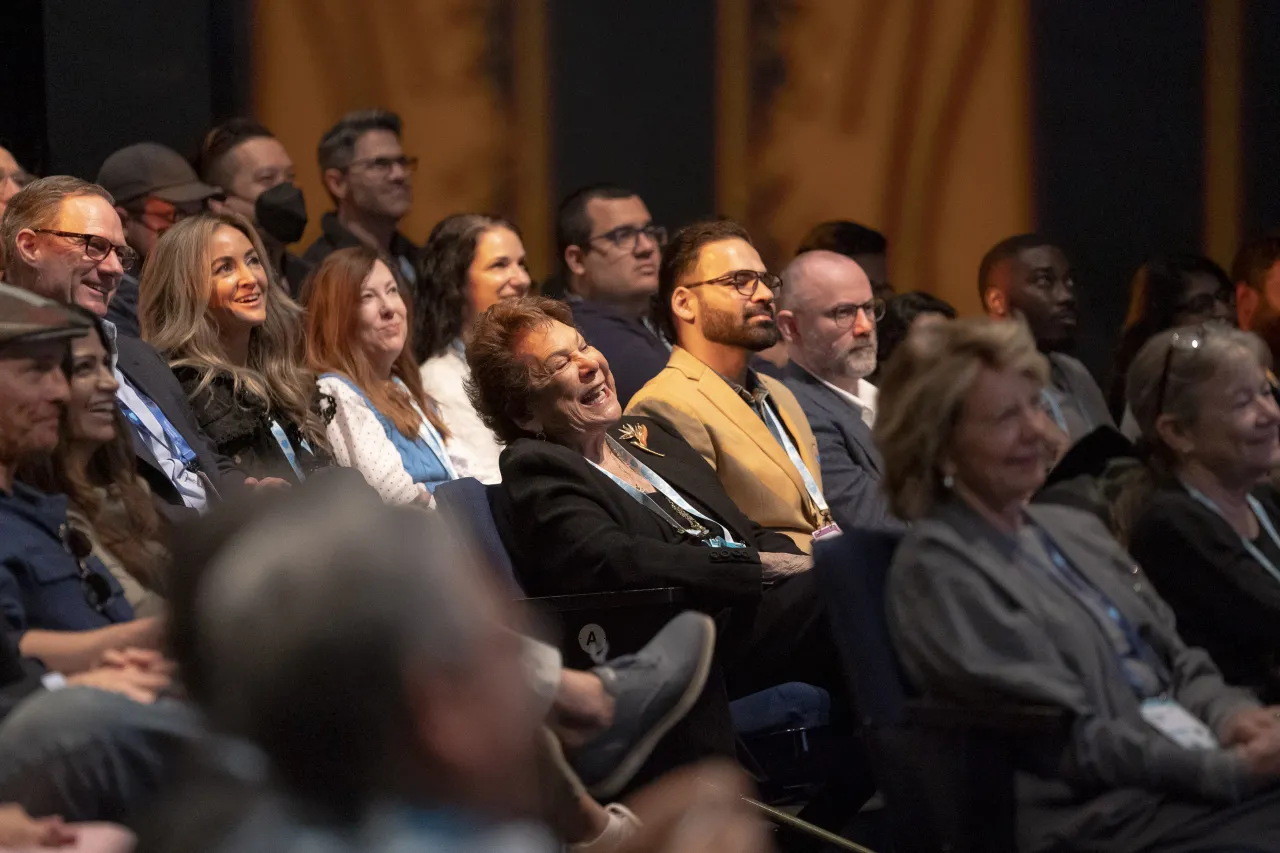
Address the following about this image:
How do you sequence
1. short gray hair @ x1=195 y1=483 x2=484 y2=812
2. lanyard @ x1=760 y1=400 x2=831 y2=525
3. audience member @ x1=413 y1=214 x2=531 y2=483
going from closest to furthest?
short gray hair @ x1=195 y1=483 x2=484 y2=812, lanyard @ x1=760 y1=400 x2=831 y2=525, audience member @ x1=413 y1=214 x2=531 y2=483

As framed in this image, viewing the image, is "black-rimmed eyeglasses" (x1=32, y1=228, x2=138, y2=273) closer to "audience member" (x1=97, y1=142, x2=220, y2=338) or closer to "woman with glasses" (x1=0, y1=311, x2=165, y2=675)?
"woman with glasses" (x1=0, y1=311, x2=165, y2=675)

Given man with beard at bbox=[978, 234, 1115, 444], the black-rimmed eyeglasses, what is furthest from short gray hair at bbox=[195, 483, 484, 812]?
man with beard at bbox=[978, 234, 1115, 444]

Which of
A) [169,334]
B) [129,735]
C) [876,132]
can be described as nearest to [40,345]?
[129,735]

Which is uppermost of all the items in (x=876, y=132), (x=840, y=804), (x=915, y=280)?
(x=876, y=132)

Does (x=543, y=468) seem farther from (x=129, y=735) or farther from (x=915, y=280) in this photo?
(x=915, y=280)

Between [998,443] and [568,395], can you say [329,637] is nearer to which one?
[998,443]

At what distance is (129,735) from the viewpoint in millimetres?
2000

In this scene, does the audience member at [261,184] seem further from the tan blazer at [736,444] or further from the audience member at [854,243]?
the audience member at [854,243]

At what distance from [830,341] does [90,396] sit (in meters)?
2.21

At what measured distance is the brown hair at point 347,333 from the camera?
173 inches

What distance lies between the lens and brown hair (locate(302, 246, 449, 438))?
14.4ft

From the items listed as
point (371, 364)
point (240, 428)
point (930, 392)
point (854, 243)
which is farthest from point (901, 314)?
point (930, 392)

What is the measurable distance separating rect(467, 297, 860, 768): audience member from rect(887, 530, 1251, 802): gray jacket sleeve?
45 cm

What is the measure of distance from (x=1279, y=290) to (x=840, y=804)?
3076mm
